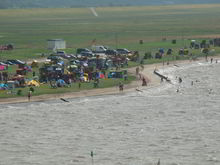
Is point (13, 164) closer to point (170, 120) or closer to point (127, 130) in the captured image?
point (127, 130)

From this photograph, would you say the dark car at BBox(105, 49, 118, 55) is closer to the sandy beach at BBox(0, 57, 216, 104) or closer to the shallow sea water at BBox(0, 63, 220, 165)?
the sandy beach at BBox(0, 57, 216, 104)

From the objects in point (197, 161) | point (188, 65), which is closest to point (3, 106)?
point (197, 161)

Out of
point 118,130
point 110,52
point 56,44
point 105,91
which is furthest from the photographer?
Result: point 56,44

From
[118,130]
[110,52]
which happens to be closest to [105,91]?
[118,130]

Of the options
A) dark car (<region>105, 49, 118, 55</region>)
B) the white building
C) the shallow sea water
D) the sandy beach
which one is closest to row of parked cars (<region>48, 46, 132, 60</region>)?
dark car (<region>105, 49, 118, 55</region>)

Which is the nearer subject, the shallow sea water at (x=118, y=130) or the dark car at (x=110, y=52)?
the shallow sea water at (x=118, y=130)

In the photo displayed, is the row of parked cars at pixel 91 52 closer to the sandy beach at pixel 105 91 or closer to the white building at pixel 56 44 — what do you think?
the white building at pixel 56 44

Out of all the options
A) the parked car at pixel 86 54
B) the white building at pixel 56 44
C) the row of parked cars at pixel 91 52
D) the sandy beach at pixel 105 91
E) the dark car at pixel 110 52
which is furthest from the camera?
the white building at pixel 56 44

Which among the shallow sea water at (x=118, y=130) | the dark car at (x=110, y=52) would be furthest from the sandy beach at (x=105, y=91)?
the dark car at (x=110, y=52)

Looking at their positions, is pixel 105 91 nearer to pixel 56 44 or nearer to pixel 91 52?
pixel 91 52
